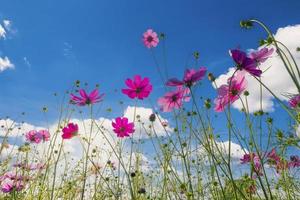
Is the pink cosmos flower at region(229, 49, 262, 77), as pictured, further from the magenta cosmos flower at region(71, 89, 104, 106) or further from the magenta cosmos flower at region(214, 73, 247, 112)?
the magenta cosmos flower at region(71, 89, 104, 106)

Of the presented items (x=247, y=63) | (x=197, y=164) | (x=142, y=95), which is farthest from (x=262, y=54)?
(x=197, y=164)

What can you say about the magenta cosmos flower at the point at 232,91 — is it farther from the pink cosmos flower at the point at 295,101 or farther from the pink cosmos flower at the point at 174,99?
the pink cosmos flower at the point at 295,101

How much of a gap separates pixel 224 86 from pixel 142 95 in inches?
29.4

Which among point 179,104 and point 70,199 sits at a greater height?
Result: point 179,104

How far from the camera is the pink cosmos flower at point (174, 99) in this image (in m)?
2.00

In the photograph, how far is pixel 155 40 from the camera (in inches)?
118

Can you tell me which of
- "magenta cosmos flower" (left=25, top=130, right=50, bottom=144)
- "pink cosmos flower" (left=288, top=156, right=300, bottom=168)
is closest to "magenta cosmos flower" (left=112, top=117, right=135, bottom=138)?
"pink cosmos flower" (left=288, top=156, right=300, bottom=168)

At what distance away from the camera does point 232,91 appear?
1.56m

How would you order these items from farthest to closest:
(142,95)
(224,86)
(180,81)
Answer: (142,95), (180,81), (224,86)

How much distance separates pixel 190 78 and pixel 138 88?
51cm

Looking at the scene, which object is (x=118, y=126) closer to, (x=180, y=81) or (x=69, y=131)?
(x=69, y=131)

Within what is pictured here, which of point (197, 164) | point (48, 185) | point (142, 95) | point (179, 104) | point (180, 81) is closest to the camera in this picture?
point (180, 81)

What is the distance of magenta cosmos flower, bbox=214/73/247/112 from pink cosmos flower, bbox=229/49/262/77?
0.12 metres

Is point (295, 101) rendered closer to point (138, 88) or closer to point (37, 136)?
point (138, 88)
